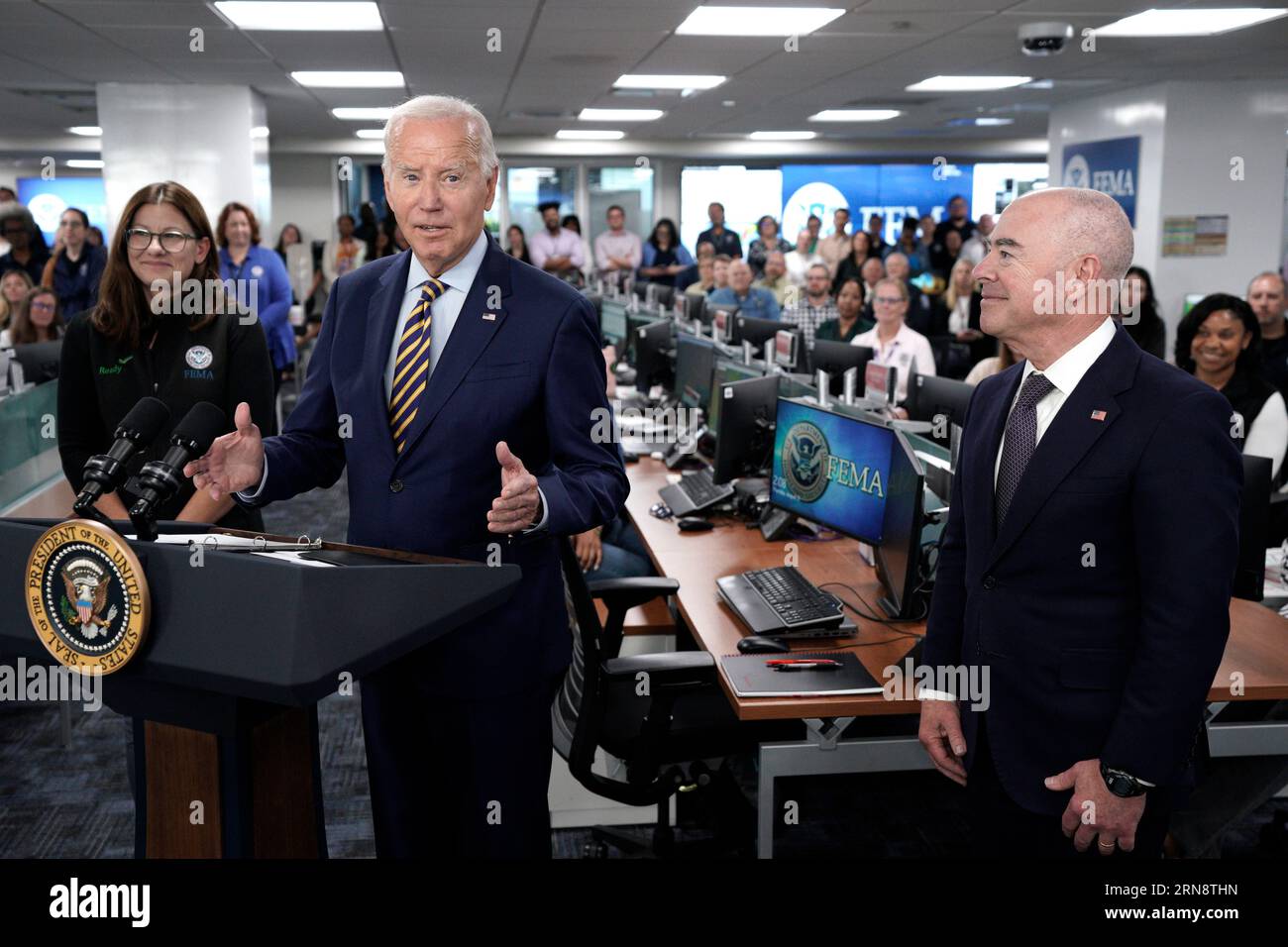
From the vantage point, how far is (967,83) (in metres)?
9.26

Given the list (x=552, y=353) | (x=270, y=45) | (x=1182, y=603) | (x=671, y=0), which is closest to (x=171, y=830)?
(x=552, y=353)

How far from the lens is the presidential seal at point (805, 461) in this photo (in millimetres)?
3245

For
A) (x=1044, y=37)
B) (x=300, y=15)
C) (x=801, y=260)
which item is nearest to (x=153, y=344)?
(x=300, y=15)

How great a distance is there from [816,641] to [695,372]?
2.76 m

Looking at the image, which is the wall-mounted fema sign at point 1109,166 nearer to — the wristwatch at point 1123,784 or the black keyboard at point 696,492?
the black keyboard at point 696,492

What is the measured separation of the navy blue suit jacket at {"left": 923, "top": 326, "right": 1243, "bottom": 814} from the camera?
1.56 metres

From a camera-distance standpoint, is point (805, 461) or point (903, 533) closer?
point (903, 533)

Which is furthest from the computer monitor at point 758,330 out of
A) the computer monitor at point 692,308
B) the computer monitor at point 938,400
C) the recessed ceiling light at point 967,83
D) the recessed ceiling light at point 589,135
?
the recessed ceiling light at point 589,135

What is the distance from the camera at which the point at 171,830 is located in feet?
4.64

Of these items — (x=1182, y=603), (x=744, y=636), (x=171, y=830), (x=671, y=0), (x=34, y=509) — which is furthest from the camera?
(x=671, y=0)

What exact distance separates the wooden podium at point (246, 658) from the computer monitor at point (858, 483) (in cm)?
159

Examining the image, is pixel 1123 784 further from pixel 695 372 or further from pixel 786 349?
pixel 695 372
